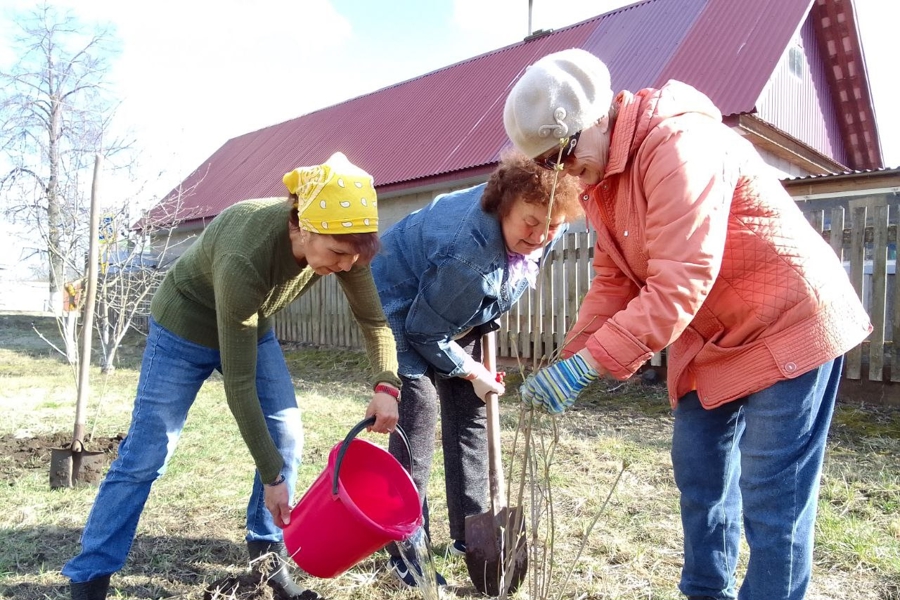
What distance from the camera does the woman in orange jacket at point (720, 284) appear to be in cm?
148

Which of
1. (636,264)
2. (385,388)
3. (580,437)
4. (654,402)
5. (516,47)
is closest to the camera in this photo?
(636,264)

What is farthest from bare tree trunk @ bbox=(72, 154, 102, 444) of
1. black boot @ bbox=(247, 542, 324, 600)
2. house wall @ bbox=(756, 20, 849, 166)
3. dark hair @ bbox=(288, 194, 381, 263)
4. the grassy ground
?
house wall @ bbox=(756, 20, 849, 166)

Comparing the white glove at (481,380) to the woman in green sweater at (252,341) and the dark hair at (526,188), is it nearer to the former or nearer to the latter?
the woman in green sweater at (252,341)

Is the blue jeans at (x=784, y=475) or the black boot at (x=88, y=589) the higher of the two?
the blue jeans at (x=784, y=475)

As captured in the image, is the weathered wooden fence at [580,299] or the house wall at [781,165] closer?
the weathered wooden fence at [580,299]

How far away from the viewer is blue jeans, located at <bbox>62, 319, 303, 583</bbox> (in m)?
2.15

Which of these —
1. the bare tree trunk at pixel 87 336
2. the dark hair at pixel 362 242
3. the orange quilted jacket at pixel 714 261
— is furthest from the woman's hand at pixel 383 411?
the bare tree trunk at pixel 87 336

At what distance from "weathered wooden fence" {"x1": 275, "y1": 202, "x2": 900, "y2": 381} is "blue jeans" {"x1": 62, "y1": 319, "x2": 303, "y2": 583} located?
901 mm

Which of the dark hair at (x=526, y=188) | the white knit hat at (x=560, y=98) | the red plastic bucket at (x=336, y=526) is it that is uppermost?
the white knit hat at (x=560, y=98)

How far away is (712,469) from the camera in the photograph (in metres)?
1.88

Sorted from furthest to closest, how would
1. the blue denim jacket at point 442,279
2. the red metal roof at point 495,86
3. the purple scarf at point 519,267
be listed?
the red metal roof at point 495,86
the purple scarf at point 519,267
the blue denim jacket at point 442,279

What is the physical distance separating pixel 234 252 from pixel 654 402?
15.0 ft

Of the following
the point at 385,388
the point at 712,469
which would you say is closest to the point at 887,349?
the point at 712,469

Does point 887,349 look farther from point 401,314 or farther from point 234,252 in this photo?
point 234,252
